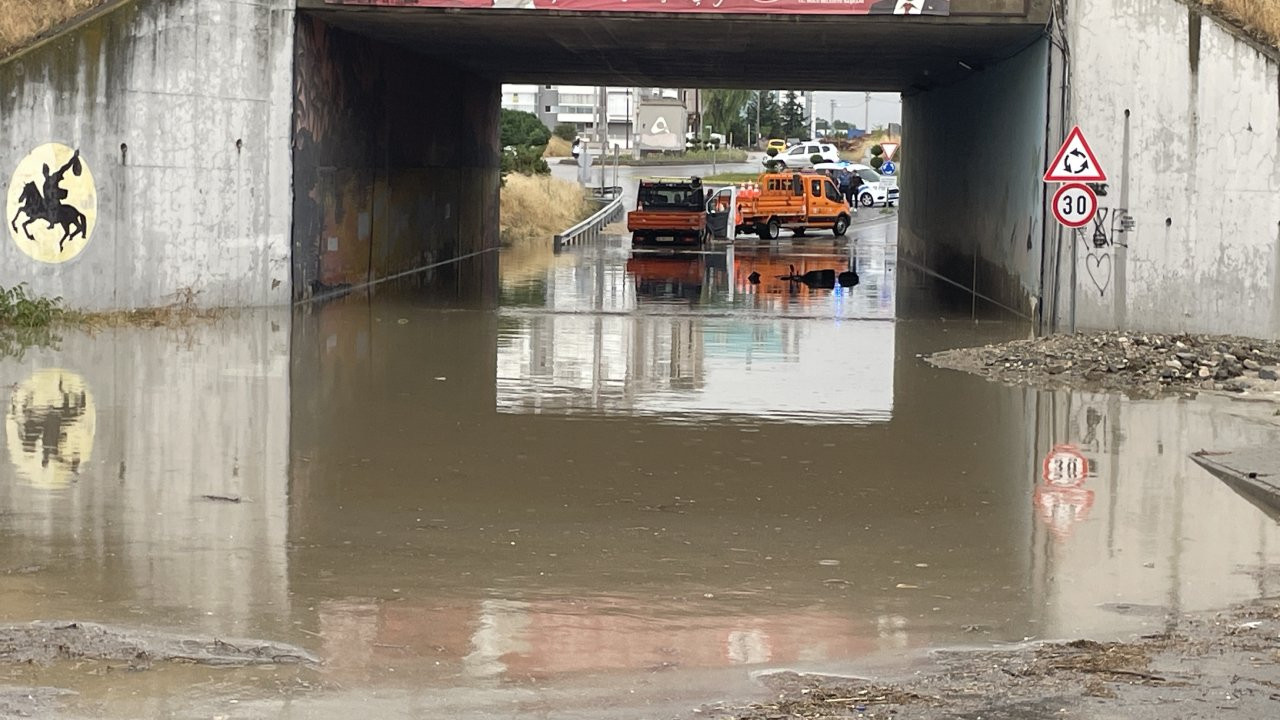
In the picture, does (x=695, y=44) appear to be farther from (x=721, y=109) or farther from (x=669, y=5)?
(x=721, y=109)

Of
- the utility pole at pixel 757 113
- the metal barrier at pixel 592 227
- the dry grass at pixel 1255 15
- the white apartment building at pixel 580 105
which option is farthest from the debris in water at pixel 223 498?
the utility pole at pixel 757 113

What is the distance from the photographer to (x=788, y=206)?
163ft

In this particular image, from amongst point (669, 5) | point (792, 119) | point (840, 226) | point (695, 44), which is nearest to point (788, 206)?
point (840, 226)

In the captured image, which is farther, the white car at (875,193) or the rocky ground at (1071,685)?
the white car at (875,193)

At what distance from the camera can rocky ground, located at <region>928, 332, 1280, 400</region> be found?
1680 cm

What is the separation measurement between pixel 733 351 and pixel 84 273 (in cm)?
851

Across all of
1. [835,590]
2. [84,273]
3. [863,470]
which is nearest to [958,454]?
[863,470]

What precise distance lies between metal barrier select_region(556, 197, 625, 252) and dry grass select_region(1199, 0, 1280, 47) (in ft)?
75.8

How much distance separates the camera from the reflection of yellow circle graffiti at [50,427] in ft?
37.1

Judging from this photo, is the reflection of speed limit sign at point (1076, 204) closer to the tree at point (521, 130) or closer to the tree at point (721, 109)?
the tree at point (521, 130)

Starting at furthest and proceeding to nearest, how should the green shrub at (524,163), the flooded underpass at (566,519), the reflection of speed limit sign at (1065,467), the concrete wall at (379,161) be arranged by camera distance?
the green shrub at (524,163), the concrete wall at (379,161), the reflection of speed limit sign at (1065,467), the flooded underpass at (566,519)

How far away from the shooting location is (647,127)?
356ft

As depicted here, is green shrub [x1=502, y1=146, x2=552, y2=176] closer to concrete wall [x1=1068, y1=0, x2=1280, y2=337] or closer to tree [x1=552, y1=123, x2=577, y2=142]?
concrete wall [x1=1068, y1=0, x2=1280, y2=337]

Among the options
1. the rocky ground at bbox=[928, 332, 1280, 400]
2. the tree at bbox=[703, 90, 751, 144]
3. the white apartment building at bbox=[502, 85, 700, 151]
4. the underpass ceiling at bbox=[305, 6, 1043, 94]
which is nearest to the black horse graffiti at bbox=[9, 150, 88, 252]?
the underpass ceiling at bbox=[305, 6, 1043, 94]
